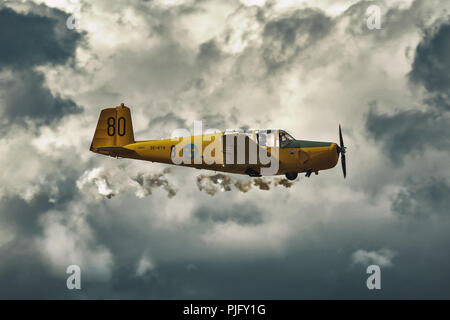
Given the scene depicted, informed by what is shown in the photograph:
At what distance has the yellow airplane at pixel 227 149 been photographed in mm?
43156

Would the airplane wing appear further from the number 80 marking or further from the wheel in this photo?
the wheel

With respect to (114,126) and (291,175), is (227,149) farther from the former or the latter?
(114,126)

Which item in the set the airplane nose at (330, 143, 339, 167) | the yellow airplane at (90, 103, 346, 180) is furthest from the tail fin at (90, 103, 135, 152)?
the airplane nose at (330, 143, 339, 167)

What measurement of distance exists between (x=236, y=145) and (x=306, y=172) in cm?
563

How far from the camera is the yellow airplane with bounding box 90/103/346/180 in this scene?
4316cm

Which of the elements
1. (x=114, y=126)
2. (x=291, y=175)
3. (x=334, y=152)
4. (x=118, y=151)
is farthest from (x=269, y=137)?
(x=114, y=126)

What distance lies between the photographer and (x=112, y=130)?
1818 inches

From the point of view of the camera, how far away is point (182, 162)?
45.4 meters

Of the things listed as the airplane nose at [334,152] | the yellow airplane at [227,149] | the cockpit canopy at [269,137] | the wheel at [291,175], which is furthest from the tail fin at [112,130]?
the airplane nose at [334,152]

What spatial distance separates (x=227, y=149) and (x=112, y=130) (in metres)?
8.96

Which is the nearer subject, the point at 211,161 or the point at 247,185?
the point at 211,161
